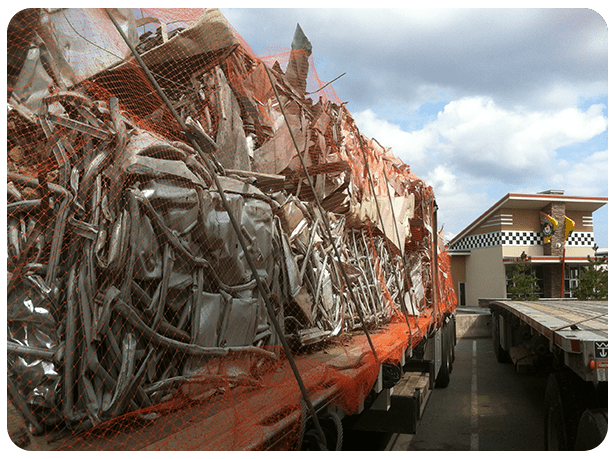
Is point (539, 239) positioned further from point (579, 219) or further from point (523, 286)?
point (523, 286)

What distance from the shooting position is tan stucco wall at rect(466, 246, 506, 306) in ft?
73.3

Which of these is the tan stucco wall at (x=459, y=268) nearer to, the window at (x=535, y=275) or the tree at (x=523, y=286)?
the window at (x=535, y=275)

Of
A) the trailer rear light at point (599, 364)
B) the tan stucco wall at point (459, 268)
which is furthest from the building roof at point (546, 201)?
the trailer rear light at point (599, 364)

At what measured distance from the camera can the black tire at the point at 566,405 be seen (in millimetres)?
3770

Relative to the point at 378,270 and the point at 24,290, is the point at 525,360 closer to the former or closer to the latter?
the point at 378,270

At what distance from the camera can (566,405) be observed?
396 cm

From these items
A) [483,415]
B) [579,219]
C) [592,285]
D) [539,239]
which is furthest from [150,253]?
[579,219]

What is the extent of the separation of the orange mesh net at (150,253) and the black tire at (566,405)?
5.03 feet

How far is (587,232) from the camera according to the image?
2216 cm

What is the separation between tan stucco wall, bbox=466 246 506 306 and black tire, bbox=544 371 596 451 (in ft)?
62.4

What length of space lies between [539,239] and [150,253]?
23007mm

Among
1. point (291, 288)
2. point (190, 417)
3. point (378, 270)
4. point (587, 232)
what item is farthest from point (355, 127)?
point (587, 232)

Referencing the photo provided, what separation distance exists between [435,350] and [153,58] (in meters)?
5.73

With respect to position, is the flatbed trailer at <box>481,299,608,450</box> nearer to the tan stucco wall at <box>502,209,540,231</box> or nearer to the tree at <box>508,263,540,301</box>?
the tree at <box>508,263,540,301</box>
